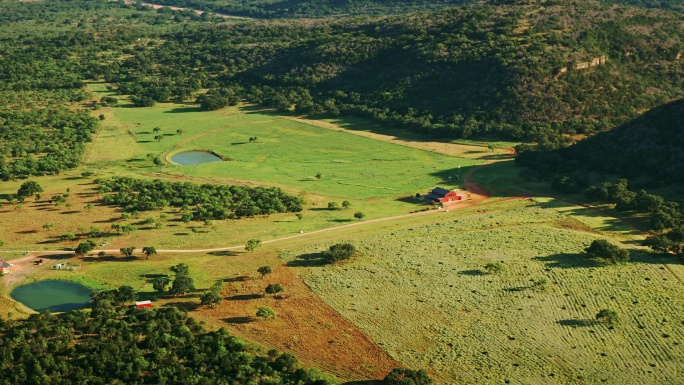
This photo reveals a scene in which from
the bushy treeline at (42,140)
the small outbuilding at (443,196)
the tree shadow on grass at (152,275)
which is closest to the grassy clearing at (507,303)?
the small outbuilding at (443,196)

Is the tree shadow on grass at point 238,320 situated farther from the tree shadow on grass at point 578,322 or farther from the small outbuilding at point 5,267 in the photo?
the tree shadow on grass at point 578,322

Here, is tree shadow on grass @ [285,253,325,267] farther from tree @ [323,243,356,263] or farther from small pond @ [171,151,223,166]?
small pond @ [171,151,223,166]

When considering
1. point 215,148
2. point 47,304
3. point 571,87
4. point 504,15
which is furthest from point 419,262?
point 504,15

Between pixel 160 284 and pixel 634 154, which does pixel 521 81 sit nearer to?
pixel 634 154

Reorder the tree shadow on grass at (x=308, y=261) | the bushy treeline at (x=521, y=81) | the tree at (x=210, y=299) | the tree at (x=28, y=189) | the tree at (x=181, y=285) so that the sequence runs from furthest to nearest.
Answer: the bushy treeline at (x=521, y=81) → the tree at (x=28, y=189) → the tree shadow on grass at (x=308, y=261) → the tree at (x=181, y=285) → the tree at (x=210, y=299)

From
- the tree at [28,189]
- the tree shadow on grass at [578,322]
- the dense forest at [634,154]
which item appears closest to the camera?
the tree shadow on grass at [578,322]

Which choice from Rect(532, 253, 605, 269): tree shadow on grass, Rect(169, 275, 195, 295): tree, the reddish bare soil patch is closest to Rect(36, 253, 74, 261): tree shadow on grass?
Rect(169, 275, 195, 295): tree

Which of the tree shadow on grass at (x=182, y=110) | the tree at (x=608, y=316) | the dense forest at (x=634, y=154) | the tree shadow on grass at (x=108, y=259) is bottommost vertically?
the tree shadow on grass at (x=108, y=259)
